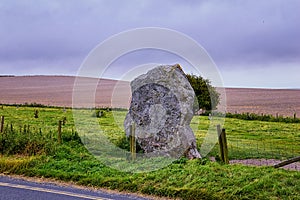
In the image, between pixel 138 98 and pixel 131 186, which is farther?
pixel 138 98

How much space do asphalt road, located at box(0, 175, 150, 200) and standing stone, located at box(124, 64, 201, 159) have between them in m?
3.94

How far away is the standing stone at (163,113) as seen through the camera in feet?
41.0

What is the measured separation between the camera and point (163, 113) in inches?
505

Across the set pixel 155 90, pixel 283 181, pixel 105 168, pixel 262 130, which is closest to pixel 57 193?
pixel 105 168

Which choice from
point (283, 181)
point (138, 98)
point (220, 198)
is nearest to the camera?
point (220, 198)

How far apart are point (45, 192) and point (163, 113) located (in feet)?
17.1

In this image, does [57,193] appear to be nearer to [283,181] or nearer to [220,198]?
[220,198]

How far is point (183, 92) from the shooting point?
1310 cm

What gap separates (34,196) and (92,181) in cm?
152

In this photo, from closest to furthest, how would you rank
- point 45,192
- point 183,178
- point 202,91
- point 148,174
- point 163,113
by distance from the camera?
point 45,192, point 183,178, point 148,174, point 163,113, point 202,91

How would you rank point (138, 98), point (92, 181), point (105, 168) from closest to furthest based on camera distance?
point (92, 181) < point (105, 168) < point (138, 98)

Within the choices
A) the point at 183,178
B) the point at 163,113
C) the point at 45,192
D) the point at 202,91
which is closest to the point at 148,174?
the point at 183,178

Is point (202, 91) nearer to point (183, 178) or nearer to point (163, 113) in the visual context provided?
point (163, 113)

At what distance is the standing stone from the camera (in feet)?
41.0
